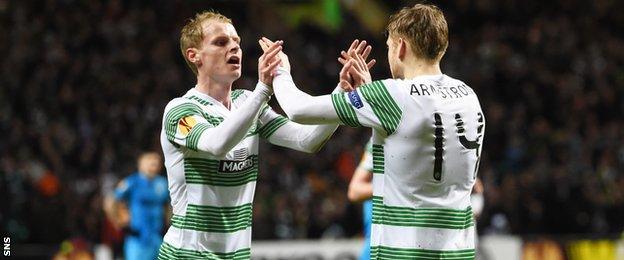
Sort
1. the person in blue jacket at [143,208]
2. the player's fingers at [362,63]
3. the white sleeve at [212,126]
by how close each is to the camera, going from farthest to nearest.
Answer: the person in blue jacket at [143,208] < the player's fingers at [362,63] < the white sleeve at [212,126]

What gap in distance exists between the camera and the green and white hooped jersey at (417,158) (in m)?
4.18

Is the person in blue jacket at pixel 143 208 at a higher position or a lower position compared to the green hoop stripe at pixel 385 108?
higher

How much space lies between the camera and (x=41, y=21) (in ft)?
50.5

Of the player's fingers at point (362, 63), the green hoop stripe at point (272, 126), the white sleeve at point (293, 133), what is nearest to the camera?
the player's fingers at point (362, 63)

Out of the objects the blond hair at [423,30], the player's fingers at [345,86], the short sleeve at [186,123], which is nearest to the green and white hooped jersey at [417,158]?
the blond hair at [423,30]

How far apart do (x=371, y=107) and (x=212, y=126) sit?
73 centimetres

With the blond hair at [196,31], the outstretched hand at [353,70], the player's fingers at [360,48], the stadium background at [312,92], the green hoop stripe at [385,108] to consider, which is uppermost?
the stadium background at [312,92]

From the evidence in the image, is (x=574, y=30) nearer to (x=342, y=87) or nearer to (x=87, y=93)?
(x=87, y=93)


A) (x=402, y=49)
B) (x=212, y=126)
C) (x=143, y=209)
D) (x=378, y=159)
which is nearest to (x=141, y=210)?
(x=143, y=209)

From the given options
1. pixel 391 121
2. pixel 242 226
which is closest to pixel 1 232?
pixel 242 226

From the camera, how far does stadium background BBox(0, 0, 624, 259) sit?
12.9m

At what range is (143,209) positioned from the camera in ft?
36.0

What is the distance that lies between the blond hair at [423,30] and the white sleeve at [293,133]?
0.63 meters

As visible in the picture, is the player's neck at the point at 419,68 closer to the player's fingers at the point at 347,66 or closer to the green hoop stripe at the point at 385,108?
the green hoop stripe at the point at 385,108
